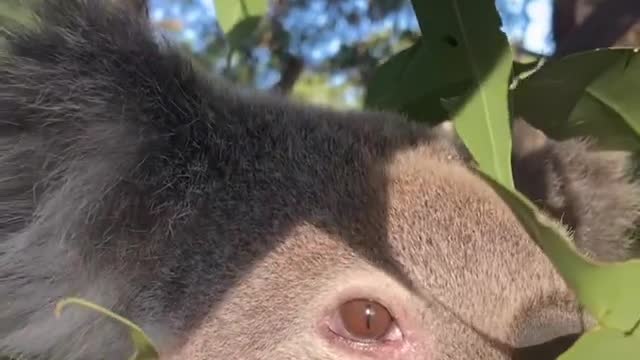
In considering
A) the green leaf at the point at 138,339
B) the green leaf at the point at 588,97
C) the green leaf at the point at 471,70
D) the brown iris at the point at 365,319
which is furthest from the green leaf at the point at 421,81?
the green leaf at the point at 138,339

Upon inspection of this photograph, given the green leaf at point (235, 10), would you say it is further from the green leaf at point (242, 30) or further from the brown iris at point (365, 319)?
the brown iris at point (365, 319)

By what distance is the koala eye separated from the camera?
1653 millimetres

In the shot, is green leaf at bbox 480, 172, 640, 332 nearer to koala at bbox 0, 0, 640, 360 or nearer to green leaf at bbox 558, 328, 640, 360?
green leaf at bbox 558, 328, 640, 360

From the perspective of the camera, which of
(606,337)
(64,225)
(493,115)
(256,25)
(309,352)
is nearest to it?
(606,337)

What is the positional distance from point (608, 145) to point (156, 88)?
2.74ft

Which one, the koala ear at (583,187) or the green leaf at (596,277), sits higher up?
the green leaf at (596,277)

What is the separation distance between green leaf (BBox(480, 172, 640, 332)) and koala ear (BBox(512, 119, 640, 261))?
1.01m

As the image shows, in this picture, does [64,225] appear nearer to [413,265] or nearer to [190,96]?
[190,96]

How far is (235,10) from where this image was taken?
1.98 meters

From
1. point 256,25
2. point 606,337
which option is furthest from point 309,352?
point 256,25

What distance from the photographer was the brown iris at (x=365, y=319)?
166 centimetres

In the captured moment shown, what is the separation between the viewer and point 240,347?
164 cm

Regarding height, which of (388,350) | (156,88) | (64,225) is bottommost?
(388,350)

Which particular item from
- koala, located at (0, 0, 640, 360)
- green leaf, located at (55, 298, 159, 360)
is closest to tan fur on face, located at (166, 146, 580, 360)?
koala, located at (0, 0, 640, 360)
